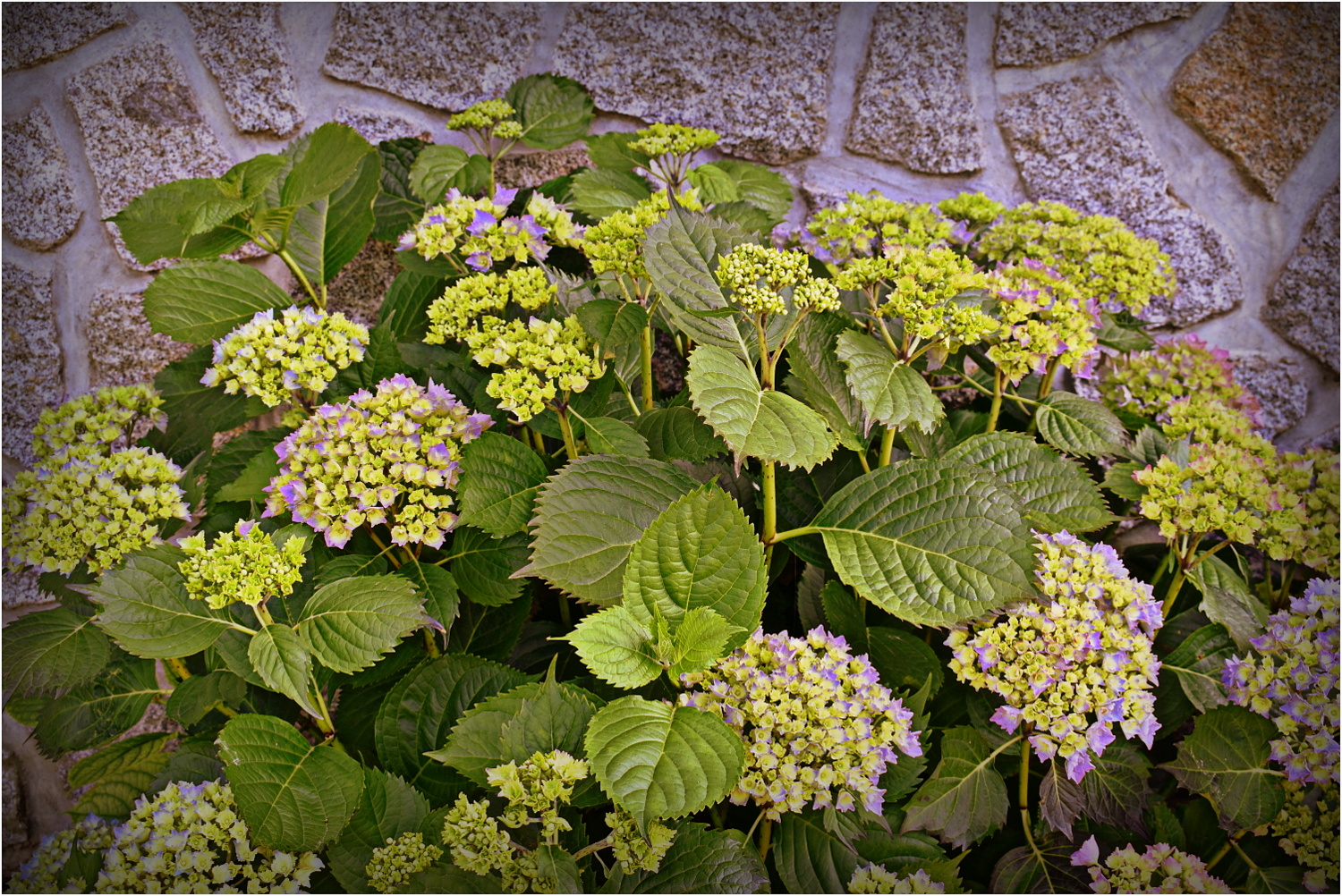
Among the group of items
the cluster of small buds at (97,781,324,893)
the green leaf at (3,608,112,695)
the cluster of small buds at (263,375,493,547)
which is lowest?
the cluster of small buds at (97,781,324,893)

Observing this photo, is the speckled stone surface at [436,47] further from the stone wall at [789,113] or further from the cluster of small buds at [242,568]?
the cluster of small buds at [242,568]

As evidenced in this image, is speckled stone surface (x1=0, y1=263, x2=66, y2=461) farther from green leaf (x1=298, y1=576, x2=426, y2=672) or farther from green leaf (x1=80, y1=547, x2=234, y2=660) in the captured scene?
green leaf (x1=298, y1=576, x2=426, y2=672)

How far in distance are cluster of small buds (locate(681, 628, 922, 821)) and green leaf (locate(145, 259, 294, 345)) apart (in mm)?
901

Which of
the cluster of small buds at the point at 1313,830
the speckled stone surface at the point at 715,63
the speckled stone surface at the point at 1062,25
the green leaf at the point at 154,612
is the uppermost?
the speckled stone surface at the point at 1062,25

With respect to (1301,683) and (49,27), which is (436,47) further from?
(1301,683)

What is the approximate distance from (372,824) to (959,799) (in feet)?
2.38

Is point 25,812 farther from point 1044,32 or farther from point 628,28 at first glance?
point 1044,32

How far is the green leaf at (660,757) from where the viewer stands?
2.47 feet

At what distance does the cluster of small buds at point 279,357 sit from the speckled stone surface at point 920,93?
111 centimetres

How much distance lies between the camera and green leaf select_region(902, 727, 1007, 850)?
98 cm

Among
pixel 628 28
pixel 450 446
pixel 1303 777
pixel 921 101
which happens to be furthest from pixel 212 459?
pixel 1303 777

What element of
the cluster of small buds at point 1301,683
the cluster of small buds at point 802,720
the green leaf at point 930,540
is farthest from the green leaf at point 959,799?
the cluster of small buds at point 1301,683

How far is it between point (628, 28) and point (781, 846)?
147 cm

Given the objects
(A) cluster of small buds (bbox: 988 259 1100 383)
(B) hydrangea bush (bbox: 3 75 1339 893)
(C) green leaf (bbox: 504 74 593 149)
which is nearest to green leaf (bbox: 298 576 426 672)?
(B) hydrangea bush (bbox: 3 75 1339 893)
